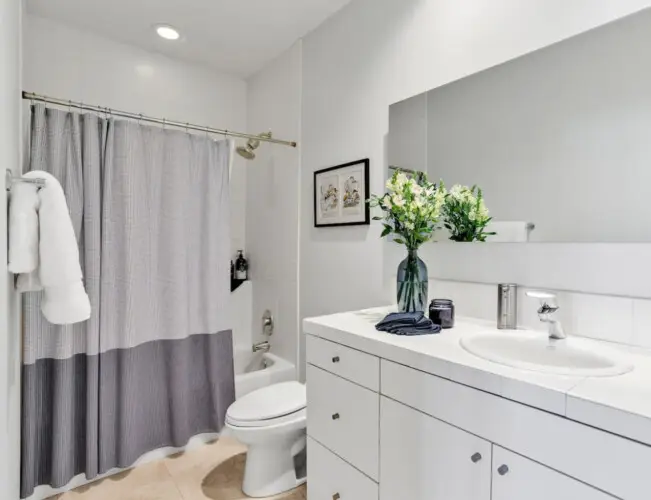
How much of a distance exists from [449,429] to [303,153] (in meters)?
1.83

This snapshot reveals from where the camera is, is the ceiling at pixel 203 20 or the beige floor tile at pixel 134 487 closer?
the beige floor tile at pixel 134 487

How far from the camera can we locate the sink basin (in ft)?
3.11

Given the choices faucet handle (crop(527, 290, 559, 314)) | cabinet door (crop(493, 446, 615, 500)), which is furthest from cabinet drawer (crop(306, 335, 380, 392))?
faucet handle (crop(527, 290, 559, 314))

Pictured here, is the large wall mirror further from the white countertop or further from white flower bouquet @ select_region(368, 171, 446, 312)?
the white countertop

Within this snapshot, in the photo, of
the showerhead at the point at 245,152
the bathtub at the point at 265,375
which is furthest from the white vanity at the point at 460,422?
the showerhead at the point at 245,152

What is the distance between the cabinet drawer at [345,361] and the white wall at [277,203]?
39.7 inches

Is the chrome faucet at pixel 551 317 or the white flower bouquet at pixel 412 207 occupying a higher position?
the white flower bouquet at pixel 412 207

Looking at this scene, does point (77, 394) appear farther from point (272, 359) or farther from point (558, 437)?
point (558, 437)

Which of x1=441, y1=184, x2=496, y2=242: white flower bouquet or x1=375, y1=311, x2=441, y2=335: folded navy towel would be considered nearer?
x1=375, y1=311, x2=441, y2=335: folded navy towel

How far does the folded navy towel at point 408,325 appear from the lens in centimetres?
130

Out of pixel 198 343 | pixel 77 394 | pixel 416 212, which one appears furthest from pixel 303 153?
pixel 77 394

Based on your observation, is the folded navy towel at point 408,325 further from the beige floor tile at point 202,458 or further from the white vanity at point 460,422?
the beige floor tile at point 202,458

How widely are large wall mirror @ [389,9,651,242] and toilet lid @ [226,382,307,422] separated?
4.13ft

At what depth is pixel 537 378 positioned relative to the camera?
0.88 m
